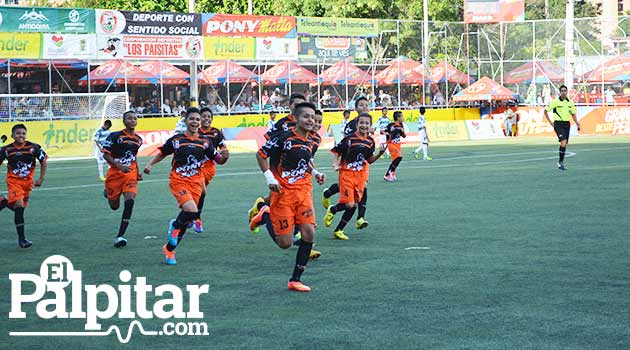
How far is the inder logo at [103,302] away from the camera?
26.6ft

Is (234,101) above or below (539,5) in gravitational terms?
below

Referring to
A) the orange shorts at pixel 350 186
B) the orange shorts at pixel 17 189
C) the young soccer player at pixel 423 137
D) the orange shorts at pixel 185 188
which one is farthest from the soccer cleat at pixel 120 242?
the young soccer player at pixel 423 137

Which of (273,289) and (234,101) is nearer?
(273,289)

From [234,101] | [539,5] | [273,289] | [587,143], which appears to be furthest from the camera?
[539,5]

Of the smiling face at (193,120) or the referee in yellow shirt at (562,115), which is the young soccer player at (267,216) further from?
the referee in yellow shirt at (562,115)

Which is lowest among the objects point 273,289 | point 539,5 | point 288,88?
point 273,289

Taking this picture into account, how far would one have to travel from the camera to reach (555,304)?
8.77m

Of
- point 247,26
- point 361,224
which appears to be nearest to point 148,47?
point 247,26

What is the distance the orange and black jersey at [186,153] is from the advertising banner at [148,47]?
99.9ft

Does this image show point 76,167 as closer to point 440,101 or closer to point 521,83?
point 440,101

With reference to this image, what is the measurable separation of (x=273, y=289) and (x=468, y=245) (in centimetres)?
365

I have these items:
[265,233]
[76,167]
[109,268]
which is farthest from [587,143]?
[109,268]

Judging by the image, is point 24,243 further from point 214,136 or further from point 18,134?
point 214,136

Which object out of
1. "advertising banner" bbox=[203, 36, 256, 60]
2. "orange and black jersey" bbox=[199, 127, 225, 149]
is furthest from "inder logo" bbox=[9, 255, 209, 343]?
"advertising banner" bbox=[203, 36, 256, 60]
